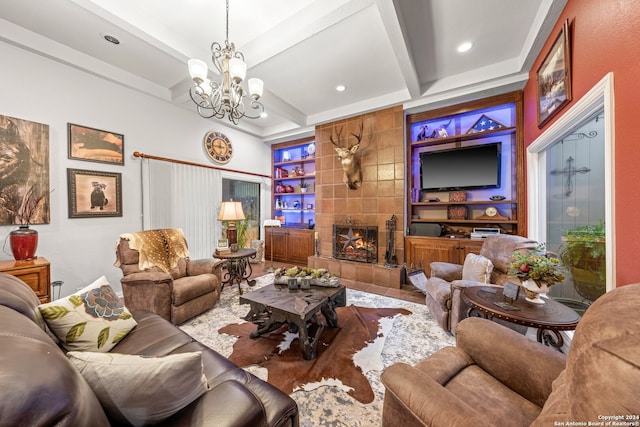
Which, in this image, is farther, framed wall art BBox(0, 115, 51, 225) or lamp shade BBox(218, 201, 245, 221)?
lamp shade BBox(218, 201, 245, 221)

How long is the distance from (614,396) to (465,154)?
3830 mm

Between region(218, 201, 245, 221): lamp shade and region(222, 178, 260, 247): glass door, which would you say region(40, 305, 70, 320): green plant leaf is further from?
region(222, 178, 260, 247): glass door

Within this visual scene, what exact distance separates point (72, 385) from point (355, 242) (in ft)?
13.0

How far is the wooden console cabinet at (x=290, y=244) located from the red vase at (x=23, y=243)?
359cm

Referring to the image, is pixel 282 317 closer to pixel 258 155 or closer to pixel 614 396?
pixel 614 396

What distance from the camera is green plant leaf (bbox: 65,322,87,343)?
120 centimetres

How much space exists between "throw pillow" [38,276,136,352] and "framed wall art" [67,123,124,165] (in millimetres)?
2337

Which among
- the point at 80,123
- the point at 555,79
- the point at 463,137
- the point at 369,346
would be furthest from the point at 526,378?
the point at 80,123

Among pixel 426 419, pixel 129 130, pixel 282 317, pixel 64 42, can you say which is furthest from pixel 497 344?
pixel 64 42

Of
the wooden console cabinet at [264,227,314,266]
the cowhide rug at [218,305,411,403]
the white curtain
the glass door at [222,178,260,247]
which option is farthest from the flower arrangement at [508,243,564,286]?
the white curtain

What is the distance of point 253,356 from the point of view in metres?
1.92

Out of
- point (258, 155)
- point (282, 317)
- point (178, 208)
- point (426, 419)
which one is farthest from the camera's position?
point (258, 155)

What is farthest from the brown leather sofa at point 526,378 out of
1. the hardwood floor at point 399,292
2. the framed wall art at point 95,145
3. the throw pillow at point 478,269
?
the framed wall art at point 95,145

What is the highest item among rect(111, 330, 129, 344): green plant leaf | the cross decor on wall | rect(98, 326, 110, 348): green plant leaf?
the cross decor on wall
